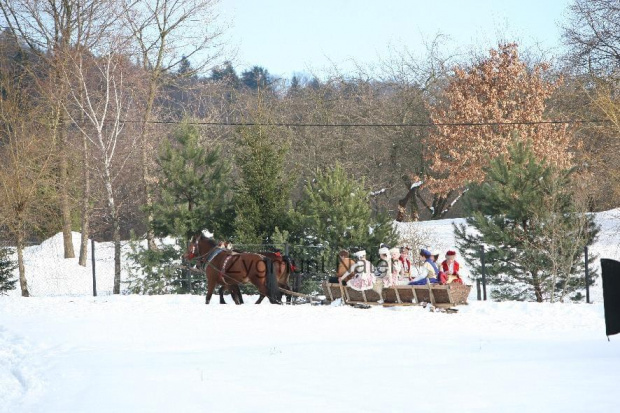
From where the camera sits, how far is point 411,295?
17047 mm

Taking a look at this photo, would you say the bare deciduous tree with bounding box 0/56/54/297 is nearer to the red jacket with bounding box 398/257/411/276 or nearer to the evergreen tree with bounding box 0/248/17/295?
the evergreen tree with bounding box 0/248/17/295

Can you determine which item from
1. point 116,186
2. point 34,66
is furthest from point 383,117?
point 34,66

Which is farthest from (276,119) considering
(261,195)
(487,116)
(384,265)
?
(384,265)

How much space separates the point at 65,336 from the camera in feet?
46.8

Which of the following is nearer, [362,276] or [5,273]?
[362,276]

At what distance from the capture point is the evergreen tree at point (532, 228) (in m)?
21.0

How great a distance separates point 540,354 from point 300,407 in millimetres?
4150

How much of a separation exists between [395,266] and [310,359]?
676cm

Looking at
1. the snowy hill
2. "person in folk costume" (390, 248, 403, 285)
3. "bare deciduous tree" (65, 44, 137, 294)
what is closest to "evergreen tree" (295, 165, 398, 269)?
"person in folk costume" (390, 248, 403, 285)

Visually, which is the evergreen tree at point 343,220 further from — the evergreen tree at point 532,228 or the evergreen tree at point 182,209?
the evergreen tree at point 182,209

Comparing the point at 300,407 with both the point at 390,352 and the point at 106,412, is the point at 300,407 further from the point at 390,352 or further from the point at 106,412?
the point at 390,352

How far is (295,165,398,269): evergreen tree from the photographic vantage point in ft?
78.1

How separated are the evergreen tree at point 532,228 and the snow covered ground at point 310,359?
12.7 feet

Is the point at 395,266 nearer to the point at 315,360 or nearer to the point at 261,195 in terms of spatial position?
the point at 315,360
